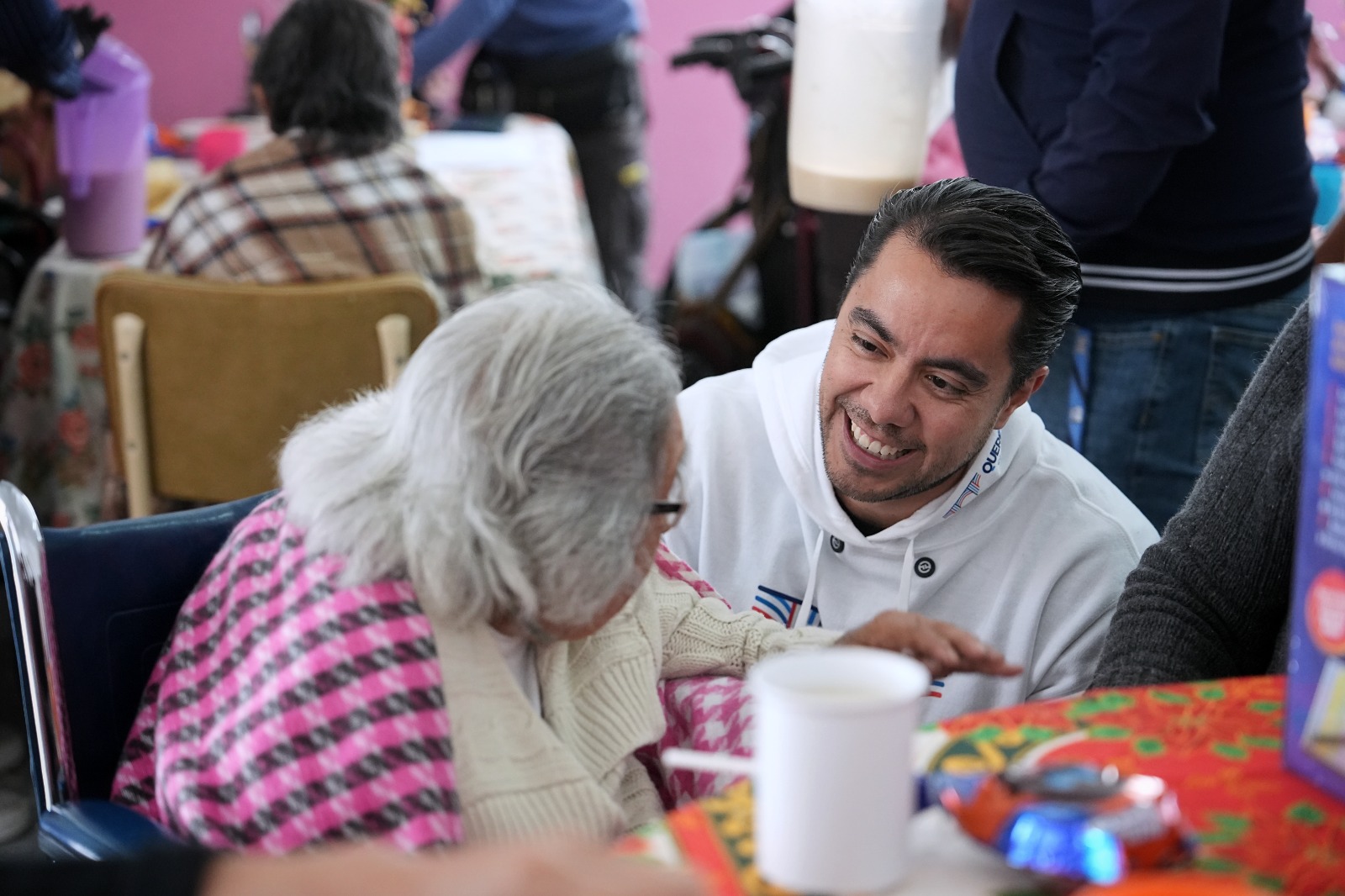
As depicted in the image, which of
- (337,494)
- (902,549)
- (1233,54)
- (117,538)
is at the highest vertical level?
(1233,54)

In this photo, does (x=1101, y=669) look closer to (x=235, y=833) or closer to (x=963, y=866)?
(x=963, y=866)

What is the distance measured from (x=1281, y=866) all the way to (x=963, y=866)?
0.62 feet

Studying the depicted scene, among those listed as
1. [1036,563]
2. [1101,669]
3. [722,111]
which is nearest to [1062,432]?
[1036,563]

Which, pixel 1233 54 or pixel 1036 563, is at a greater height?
pixel 1233 54

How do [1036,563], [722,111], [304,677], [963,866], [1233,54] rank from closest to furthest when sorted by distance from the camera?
[963,866], [304,677], [1036,563], [1233,54], [722,111]

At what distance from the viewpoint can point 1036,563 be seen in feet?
5.07

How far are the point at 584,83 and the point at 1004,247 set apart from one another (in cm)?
298

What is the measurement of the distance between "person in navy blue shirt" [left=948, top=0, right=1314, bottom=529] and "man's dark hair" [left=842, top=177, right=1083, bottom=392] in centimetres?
30

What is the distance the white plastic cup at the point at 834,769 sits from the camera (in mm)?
700

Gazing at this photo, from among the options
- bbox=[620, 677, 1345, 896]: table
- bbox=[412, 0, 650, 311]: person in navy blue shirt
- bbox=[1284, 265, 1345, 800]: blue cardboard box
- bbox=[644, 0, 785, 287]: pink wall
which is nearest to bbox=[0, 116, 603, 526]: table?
bbox=[412, 0, 650, 311]: person in navy blue shirt

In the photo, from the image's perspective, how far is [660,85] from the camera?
5441mm

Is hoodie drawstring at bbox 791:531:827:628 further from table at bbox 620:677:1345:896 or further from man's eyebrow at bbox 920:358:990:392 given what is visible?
table at bbox 620:677:1345:896

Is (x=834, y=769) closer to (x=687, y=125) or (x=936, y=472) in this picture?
(x=936, y=472)

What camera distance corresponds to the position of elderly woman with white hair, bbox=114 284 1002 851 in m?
0.98
